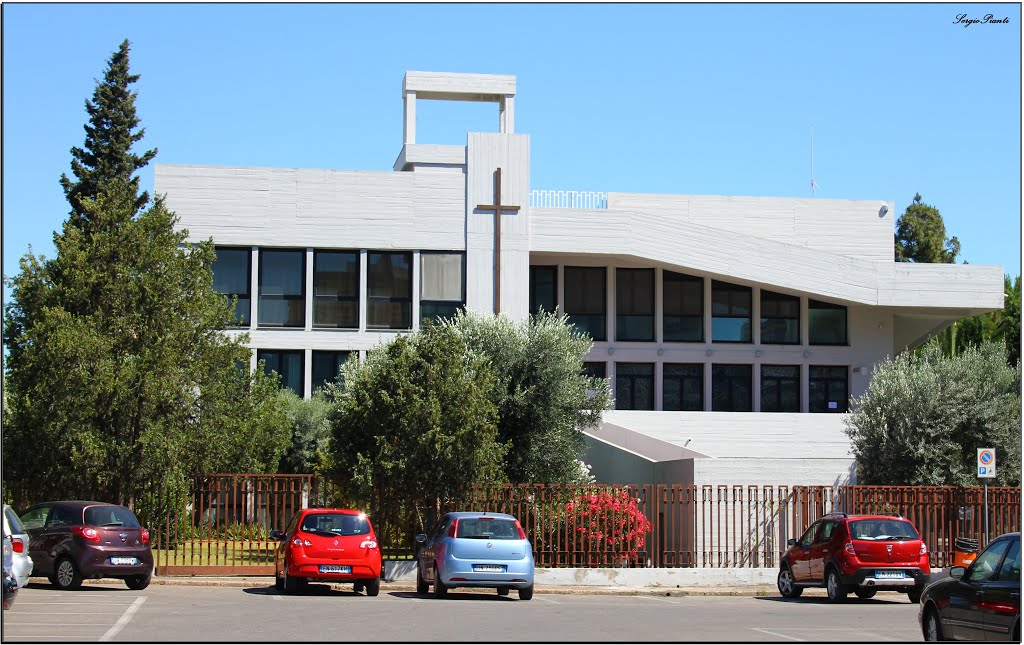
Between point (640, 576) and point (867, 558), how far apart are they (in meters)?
5.53

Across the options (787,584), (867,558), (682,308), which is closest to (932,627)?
(867,558)

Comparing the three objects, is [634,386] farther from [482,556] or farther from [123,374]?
[482,556]

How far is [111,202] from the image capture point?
28156 millimetres

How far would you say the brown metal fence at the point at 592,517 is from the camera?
25500 millimetres

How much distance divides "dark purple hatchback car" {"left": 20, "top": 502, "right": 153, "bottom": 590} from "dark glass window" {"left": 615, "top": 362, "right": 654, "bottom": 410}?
24.3m

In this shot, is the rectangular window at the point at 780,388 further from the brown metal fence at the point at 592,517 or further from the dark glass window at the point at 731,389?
the brown metal fence at the point at 592,517

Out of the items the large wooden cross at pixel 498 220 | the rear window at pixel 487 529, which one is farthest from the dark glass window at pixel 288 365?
the rear window at pixel 487 529

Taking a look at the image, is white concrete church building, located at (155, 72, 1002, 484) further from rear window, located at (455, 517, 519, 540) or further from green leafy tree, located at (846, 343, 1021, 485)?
rear window, located at (455, 517, 519, 540)

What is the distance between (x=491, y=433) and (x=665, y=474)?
294 inches

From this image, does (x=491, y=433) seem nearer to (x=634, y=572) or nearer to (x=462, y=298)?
(x=634, y=572)

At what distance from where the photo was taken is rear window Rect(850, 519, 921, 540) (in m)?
22.0

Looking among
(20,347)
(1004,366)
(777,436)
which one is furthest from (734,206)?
(20,347)

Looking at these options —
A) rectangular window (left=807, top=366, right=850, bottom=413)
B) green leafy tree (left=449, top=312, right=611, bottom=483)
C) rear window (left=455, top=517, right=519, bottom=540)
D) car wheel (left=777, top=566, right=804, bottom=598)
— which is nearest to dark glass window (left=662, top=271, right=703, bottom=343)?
rectangular window (left=807, top=366, right=850, bottom=413)

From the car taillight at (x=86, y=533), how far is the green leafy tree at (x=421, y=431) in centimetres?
580
